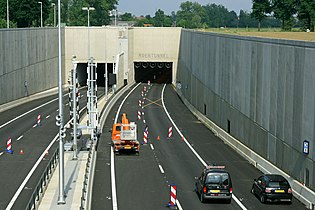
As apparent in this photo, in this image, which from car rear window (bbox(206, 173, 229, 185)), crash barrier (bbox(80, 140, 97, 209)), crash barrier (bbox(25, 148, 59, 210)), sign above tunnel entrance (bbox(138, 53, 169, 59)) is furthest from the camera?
sign above tunnel entrance (bbox(138, 53, 169, 59))

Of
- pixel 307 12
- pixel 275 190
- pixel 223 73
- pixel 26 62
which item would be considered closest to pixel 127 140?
pixel 223 73

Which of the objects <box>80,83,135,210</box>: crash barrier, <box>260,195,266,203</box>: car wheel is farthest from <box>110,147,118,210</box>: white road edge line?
<box>260,195,266,203</box>: car wheel

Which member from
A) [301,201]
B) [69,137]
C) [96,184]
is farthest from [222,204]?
[69,137]

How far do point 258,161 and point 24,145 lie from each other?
63.6 ft

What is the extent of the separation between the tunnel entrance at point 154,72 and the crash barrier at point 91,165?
17.2 meters

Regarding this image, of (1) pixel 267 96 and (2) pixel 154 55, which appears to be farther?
(2) pixel 154 55

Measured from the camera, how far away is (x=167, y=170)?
43.6m

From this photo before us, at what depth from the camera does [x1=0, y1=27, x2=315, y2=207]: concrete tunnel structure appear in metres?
37.3

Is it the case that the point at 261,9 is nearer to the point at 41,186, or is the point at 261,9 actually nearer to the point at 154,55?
the point at 154,55

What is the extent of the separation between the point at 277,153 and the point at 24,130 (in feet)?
93.8

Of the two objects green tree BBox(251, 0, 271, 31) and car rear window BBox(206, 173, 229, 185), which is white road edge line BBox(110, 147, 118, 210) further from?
green tree BBox(251, 0, 271, 31)

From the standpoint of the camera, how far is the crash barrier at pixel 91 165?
31.1m

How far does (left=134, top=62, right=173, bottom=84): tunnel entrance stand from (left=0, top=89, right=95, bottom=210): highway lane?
180 ft

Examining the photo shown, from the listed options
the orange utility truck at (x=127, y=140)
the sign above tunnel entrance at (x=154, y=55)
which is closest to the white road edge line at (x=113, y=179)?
the orange utility truck at (x=127, y=140)
